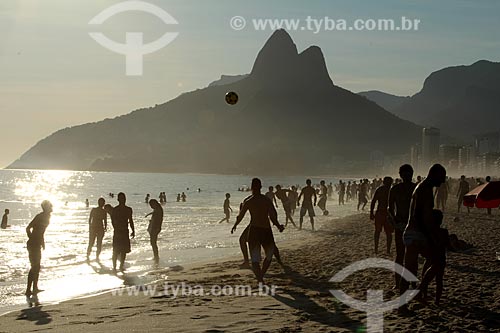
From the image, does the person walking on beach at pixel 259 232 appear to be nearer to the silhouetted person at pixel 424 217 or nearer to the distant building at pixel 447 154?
the silhouetted person at pixel 424 217

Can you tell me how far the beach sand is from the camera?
7547 mm

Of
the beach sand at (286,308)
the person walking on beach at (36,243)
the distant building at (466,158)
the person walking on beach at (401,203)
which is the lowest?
the beach sand at (286,308)

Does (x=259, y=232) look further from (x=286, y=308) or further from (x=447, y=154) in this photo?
(x=447, y=154)

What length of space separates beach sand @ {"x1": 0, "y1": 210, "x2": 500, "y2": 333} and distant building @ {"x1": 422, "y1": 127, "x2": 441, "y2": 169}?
175195 millimetres

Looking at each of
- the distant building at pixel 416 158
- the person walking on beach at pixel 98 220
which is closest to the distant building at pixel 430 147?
the distant building at pixel 416 158

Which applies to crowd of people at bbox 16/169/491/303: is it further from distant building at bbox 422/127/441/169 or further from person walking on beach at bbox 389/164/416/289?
distant building at bbox 422/127/441/169

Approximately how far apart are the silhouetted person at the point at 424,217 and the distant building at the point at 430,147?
586 feet

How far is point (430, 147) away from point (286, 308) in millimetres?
188362

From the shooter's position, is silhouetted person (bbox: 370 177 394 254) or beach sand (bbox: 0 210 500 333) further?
silhouetted person (bbox: 370 177 394 254)

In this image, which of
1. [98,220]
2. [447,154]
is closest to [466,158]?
[447,154]

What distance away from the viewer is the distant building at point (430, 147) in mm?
183000

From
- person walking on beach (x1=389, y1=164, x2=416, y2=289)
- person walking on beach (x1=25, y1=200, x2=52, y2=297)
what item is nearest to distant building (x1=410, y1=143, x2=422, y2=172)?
person walking on beach (x1=25, y1=200, x2=52, y2=297)

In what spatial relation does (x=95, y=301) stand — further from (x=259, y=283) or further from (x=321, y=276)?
(x=321, y=276)

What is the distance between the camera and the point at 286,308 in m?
8.56
